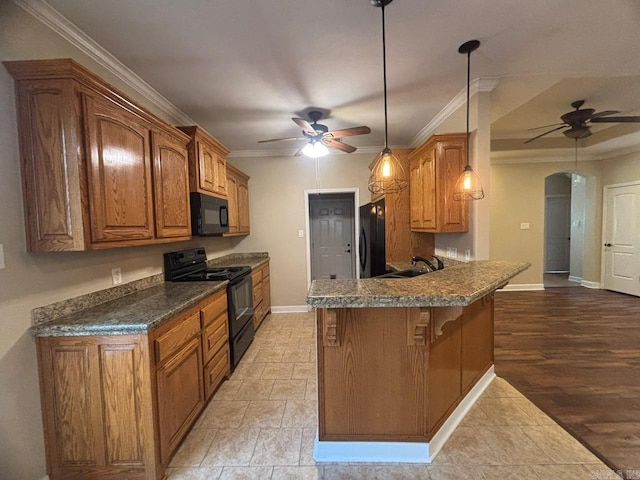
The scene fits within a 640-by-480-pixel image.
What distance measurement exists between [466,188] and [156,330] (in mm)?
2417

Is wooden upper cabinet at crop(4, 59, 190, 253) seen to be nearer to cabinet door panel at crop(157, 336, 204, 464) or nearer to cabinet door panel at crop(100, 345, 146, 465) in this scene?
cabinet door panel at crop(100, 345, 146, 465)

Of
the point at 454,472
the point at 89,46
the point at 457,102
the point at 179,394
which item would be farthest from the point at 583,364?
the point at 89,46

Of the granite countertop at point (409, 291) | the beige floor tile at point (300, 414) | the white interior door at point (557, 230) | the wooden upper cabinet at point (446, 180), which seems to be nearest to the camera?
the granite countertop at point (409, 291)

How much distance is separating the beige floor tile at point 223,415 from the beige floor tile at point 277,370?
42 centimetres

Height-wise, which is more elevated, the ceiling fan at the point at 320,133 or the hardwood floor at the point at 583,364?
the ceiling fan at the point at 320,133

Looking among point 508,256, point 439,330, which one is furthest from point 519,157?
point 439,330

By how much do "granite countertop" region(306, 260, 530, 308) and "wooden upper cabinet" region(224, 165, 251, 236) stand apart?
241cm

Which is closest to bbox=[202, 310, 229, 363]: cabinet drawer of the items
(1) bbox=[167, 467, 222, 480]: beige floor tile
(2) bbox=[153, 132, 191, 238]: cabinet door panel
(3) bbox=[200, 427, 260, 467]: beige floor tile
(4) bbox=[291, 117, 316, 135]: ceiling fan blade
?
(3) bbox=[200, 427, 260, 467]: beige floor tile

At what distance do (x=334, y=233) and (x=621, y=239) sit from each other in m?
5.37

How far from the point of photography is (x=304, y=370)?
107 inches

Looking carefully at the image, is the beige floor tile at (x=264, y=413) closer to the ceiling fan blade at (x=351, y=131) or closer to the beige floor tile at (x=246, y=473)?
the beige floor tile at (x=246, y=473)

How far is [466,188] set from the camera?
226 cm

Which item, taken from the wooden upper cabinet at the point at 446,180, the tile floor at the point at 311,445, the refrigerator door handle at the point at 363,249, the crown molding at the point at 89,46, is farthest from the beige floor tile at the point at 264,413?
the crown molding at the point at 89,46

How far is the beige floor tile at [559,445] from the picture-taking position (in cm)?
162
